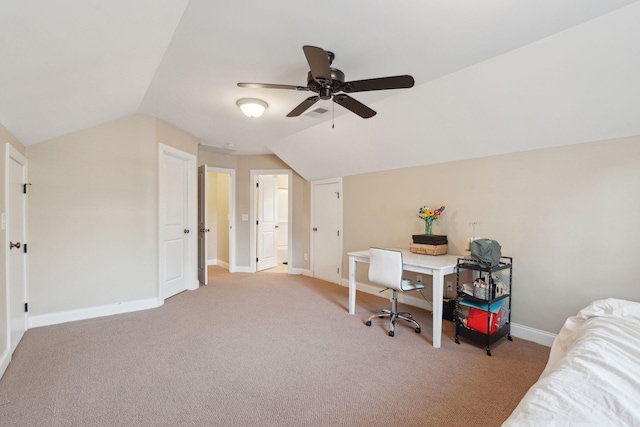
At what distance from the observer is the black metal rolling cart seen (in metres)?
2.59

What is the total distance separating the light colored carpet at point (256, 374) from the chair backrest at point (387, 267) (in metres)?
0.55

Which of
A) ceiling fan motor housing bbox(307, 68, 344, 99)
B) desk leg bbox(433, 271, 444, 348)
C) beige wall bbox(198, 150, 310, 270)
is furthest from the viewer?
beige wall bbox(198, 150, 310, 270)

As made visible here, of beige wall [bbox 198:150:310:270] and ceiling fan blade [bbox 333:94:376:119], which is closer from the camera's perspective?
ceiling fan blade [bbox 333:94:376:119]

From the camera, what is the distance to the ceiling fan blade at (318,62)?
1.65 meters

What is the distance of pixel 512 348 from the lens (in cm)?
266

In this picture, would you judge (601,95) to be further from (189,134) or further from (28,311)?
(28,311)

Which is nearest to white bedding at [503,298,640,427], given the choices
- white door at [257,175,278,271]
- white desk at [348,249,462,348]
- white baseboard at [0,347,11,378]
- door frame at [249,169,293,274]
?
white desk at [348,249,462,348]

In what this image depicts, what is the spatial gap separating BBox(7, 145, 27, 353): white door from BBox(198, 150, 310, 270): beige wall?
314cm

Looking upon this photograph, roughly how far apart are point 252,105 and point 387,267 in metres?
2.26

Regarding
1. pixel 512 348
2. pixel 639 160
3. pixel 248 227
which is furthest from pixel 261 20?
pixel 248 227

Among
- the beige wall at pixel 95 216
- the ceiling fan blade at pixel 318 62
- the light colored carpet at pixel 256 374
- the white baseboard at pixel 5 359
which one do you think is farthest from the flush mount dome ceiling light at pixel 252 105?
the white baseboard at pixel 5 359

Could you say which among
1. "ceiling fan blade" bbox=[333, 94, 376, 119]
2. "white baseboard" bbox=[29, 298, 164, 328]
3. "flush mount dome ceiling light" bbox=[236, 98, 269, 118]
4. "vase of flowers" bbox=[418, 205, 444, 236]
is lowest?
"white baseboard" bbox=[29, 298, 164, 328]

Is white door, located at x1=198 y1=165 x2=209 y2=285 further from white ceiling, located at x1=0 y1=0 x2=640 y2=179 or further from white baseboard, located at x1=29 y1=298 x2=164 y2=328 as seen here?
white ceiling, located at x1=0 y1=0 x2=640 y2=179

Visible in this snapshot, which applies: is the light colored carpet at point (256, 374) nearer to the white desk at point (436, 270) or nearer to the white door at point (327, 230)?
the white desk at point (436, 270)
